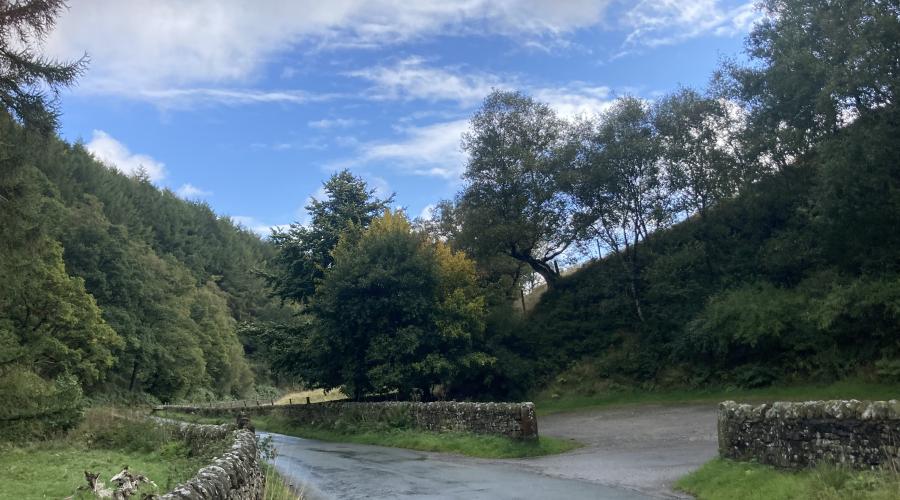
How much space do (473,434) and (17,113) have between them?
15310 mm

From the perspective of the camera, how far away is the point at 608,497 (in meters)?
11.2

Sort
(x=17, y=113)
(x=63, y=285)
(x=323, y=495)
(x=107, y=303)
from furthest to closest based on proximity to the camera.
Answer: (x=107, y=303), (x=63, y=285), (x=17, y=113), (x=323, y=495)

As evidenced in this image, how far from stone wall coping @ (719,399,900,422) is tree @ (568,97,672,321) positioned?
961 inches

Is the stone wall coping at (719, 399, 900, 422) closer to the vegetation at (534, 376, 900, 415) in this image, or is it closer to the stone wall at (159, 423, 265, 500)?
the stone wall at (159, 423, 265, 500)

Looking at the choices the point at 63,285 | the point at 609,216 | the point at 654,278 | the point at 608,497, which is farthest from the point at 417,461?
the point at 63,285

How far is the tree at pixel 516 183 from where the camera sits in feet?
127

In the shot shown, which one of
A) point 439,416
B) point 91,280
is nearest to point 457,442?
point 439,416

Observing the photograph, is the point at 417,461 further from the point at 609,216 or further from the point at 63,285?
the point at 63,285

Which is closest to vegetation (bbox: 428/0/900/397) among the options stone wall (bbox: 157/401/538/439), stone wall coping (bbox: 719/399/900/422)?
stone wall (bbox: 157/401/538/439)

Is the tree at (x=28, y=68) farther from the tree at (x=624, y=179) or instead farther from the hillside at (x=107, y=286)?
the tree at (x=624, y=179)

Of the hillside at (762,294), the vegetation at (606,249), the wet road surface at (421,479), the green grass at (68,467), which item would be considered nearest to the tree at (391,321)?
the vegetation at (606,249)

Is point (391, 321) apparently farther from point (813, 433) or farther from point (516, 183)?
point (813, 433)

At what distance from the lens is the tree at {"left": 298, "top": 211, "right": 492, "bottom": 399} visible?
2936cm

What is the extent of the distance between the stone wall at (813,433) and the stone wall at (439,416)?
725cm
